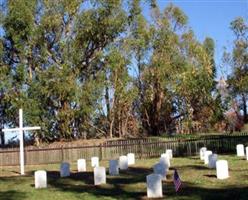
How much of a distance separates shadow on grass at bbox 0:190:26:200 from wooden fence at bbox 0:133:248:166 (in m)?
18.7

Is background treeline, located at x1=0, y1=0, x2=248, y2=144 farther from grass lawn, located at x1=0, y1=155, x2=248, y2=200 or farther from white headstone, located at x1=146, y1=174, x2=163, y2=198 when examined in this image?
white headstone, located at x1=146, y1=174, x2=163, y2=198

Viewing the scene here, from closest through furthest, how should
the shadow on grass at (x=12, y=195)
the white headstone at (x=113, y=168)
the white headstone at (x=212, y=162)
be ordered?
the shadow on grass at (x=12, y=195) → the white headstone at (x=212, y=162) → the white headstone at (x=113, y=168)

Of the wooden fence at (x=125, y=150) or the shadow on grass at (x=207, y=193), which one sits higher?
the wooden fence at (x=125, y=150)

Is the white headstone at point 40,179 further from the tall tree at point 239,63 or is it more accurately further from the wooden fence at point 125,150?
the tall tree at point 239,63

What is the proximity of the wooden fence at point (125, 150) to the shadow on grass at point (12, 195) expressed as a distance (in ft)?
61.4

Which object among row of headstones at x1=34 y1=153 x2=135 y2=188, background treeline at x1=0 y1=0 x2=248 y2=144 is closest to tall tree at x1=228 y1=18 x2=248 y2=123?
background treeline at x1=0 y1=0 x2=248 y2=144

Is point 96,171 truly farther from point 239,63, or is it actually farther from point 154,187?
point 239,63

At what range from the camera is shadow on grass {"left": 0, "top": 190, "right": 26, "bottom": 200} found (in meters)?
16.5

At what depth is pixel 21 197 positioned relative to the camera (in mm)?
16562

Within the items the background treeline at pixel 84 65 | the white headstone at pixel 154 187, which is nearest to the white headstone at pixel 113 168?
the white headstone at pixel 154 187

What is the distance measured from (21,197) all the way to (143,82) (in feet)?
124

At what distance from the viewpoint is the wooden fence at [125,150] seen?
36.1m

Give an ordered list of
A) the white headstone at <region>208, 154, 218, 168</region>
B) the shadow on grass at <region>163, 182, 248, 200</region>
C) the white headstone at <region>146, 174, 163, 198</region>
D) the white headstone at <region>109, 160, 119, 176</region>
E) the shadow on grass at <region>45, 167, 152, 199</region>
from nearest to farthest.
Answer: the shadow on grass at <region>163, 182, 248, 200</region>, the white headstone at <region>146, 174, 163, 198</region>, the shadow on grass at <region>45, 167, 152, 199</region>, the white headstone at <region>208, 154, 218, 168</region>, the white headstone at <region>109, 160, 119, 176</region>

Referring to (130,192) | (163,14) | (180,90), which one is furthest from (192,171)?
(163,14)
